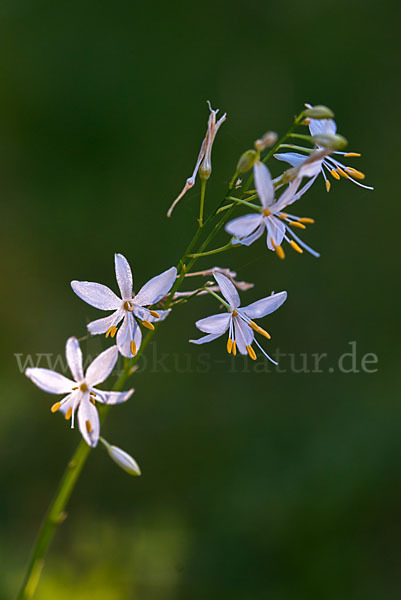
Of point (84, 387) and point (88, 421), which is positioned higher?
point (84, 387)

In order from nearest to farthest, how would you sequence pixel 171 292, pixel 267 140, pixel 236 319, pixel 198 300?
1. pixel 267 140
2. pixel 171 292
3. pixel 236 319
4. pixel 198 300

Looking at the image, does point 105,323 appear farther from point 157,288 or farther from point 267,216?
point 267,216

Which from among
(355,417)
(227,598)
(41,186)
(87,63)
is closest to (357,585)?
(227,598)

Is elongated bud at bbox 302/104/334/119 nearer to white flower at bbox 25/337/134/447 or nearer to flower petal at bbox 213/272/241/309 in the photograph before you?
flower petal at bbox 213/272/241/309

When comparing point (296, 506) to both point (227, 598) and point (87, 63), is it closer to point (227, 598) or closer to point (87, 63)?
point (227, 598)

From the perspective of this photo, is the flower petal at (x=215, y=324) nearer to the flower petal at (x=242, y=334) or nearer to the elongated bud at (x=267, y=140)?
the flower petal at (x=242, y=334)

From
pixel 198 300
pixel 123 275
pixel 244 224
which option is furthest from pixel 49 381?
pixel 198 300
